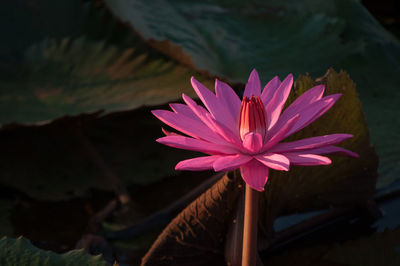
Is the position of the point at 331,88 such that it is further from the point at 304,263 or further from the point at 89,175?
the point at 89,175

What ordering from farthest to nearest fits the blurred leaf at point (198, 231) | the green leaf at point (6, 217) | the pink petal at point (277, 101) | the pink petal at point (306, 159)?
the green leaf at point (6, 217), the blurred leaf at point (198, 231), the pink petal at point (277, 101), the pink petal at point (306, 159)

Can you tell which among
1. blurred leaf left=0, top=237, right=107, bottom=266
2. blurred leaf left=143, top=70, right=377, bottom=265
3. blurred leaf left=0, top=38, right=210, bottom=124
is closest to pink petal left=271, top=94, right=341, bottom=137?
blurred leaf left=143, top=70, right=377, bottom=265

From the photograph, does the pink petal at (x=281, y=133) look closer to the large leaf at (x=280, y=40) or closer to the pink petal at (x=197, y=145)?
the pink petal at (x=197, y=145)

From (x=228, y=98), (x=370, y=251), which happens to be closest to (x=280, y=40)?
(x=370, y=251)

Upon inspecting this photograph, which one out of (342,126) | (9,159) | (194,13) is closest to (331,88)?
(342,126)

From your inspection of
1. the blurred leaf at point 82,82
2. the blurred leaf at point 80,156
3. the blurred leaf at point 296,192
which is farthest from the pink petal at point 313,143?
the blurred leaf at point 80,156

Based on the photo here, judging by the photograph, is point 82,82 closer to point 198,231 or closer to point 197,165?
point 198,231

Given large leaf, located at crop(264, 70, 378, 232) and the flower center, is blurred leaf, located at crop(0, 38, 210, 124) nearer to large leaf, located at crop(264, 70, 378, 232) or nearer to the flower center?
large leaf, located at crop(264, 70, 378, 232)
